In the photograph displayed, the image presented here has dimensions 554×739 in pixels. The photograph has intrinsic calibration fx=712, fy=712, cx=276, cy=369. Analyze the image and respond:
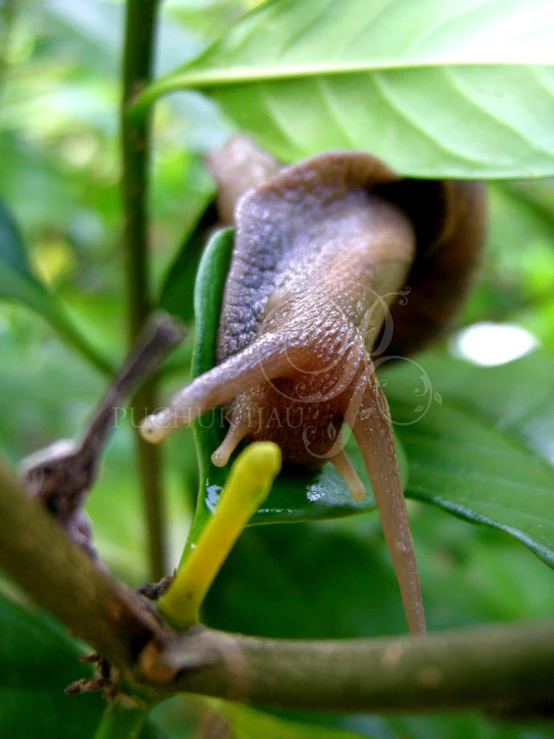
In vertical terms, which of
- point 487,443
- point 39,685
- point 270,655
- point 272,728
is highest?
point 270,655

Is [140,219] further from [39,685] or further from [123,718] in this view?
[123,718]

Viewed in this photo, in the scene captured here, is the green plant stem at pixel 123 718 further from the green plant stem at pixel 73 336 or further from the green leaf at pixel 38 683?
the green plant stem at pixel 73 336

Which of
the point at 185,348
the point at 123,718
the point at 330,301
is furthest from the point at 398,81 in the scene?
the point at 123,718

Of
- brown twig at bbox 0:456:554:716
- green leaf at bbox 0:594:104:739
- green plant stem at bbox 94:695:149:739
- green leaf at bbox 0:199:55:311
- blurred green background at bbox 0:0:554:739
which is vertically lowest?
blurred green background at bbox 0:0:554:739

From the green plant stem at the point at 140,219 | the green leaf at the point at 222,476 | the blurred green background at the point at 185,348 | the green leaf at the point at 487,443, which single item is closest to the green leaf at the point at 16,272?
the green plant stem at the point at 140,219

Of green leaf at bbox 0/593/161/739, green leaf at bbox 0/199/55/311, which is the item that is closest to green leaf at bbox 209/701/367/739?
green leaf at bbox 0/593/161/739

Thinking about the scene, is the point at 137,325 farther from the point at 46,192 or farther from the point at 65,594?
the point at 46,192

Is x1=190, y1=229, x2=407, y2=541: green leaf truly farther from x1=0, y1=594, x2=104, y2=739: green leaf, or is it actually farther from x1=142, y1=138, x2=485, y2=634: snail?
x1=0, y1=594, x2=104, y2=739: green leaf
